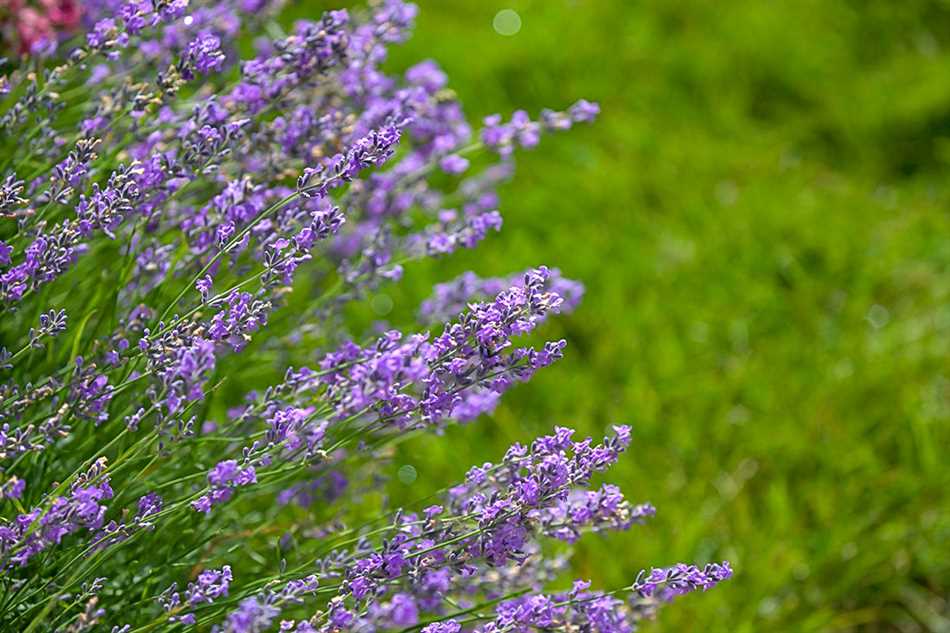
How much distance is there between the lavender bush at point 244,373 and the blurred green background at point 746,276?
0.79m

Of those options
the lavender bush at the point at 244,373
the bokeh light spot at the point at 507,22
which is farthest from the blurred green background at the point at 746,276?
the lavender bush at the point at 244,373

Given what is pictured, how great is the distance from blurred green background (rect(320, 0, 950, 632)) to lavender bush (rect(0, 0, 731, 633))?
79 centimetres

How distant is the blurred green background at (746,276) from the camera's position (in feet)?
8.53

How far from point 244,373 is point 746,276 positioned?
2.04 m

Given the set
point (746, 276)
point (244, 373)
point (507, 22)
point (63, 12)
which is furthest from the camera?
point (507, 22)

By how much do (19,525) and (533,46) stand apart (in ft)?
12.3

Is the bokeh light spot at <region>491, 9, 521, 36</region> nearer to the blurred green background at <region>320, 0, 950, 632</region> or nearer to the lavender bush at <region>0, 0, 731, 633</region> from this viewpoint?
the blurred green background at <region>320, 0, 950, 632</region>

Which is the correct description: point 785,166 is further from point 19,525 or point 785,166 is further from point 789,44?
point 19,525

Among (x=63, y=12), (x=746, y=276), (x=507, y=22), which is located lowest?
(x=746, y=276)

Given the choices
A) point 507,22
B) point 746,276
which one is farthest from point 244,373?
point 507,22

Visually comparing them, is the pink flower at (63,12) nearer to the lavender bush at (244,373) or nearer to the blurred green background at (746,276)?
the lavender bush at (244,373)

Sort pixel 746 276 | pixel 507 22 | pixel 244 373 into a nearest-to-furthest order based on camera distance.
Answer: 1. pixel 244 373
2. pixel 746 276
3. pixel 507 22

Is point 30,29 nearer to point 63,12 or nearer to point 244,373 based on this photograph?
point 63,12

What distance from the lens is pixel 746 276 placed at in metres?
3.60
